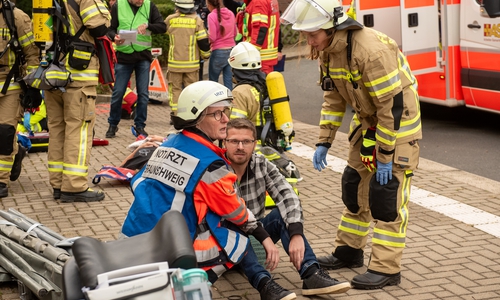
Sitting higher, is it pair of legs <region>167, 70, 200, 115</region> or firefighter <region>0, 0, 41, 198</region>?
firefighter <region>0, 0, 41, 198</region>

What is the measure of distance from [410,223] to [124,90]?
539 cm

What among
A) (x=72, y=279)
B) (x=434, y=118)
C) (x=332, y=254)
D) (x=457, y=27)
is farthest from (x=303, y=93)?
(x=72, y=279)

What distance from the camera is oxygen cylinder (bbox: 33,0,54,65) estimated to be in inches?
292

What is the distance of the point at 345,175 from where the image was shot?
234 inches

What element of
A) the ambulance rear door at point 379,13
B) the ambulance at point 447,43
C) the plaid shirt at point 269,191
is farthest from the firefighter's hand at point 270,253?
the ambulance rear door at point 379,13

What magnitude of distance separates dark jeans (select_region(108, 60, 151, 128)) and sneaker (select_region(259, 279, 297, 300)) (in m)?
6.31

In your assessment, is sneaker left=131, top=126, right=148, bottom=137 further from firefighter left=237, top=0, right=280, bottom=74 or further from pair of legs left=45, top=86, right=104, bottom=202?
pair of legs left=45, top=86, right=104, bottom=202

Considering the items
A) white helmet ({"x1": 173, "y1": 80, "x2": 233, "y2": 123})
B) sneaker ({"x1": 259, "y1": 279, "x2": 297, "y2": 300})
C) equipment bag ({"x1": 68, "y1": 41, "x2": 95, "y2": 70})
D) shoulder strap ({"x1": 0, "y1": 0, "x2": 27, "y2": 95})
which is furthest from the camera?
shoulder strap ({"x1": 0, "y1": 0, "x2": 27, "y2": 95})

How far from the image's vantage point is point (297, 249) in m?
5.15

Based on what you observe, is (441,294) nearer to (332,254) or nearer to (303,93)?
(332,254)

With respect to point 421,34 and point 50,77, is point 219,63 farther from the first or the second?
point 50,77

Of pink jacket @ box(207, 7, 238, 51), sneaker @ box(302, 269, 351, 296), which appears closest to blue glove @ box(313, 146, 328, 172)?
sneaker @ box(302, 269, 351, 296)

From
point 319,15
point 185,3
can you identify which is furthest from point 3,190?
point 185,3

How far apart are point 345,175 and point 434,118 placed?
7.02 metres
